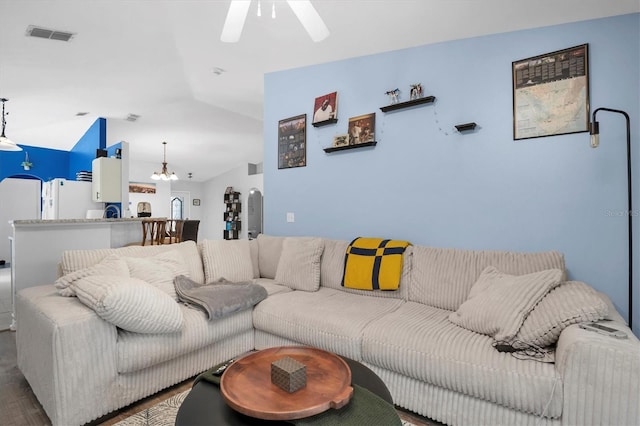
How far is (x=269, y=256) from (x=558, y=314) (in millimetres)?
2339

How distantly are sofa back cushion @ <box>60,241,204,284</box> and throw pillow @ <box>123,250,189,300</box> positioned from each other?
0.11 m

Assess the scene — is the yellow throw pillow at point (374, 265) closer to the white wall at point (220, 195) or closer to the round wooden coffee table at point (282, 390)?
the round wooden coffee table at point (282, 390)

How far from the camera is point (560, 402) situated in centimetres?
131

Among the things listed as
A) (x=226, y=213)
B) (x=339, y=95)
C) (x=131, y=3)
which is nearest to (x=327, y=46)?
(x=339, y=95)

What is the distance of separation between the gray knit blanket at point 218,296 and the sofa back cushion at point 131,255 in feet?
0.78

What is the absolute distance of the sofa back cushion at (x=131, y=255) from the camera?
214 centimetres

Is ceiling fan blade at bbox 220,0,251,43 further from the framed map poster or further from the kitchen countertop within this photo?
the kitchen countertop

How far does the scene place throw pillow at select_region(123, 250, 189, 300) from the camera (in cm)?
218

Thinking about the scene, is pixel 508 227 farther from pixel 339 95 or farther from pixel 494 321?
pixel 339 95

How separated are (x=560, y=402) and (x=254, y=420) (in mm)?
1239

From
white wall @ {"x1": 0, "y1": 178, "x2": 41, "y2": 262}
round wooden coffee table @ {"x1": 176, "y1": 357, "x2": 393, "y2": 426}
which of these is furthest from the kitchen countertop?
white wall @ {"x1": 0, "y1": 178, "x2": 41, "y2": 262}

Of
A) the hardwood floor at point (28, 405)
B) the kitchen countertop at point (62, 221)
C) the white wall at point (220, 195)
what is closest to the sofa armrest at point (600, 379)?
the hardwood floor at point (28, 405)

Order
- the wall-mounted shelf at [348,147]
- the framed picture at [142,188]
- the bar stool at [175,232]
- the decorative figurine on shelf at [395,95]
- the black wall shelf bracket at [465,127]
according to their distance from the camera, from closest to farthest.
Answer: the black wall shelf bracket at [465,127], the decorative figurine on shelf at [395,95], the wall-mounted shelf at [348,147], the bar stool at [175,232], the framed picture at [142,188]

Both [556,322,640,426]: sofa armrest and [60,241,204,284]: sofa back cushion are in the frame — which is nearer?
[556,322,640,426]: sofa armrest
